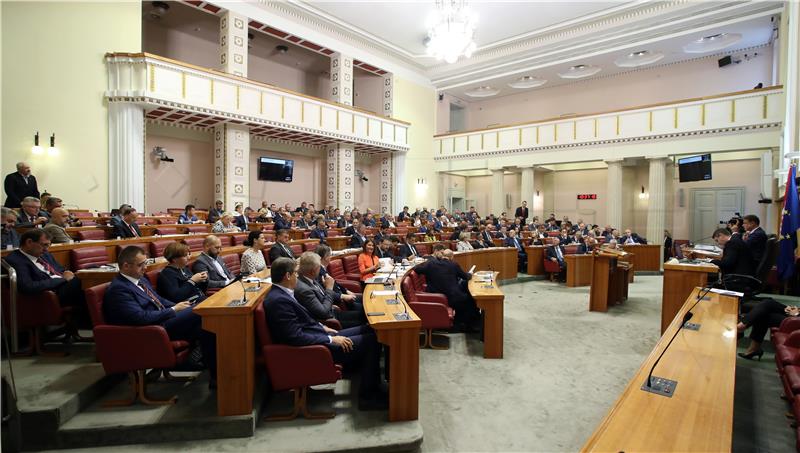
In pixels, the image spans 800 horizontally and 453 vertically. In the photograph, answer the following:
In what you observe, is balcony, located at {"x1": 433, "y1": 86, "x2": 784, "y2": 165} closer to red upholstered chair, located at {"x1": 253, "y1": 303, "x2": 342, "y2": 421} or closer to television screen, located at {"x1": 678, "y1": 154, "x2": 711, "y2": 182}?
television screen, located at {"x1": 678, "y1": 154, "x2": 711, "y2": 182}

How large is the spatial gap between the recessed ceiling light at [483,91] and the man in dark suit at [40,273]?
16.2 metres

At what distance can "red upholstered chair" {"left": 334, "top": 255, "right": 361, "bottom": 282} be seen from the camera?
5598 millimetres

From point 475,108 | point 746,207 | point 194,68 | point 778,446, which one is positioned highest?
point 475,108

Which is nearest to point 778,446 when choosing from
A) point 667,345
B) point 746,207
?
point 667,345

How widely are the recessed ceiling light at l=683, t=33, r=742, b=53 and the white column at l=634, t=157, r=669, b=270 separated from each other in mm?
3782

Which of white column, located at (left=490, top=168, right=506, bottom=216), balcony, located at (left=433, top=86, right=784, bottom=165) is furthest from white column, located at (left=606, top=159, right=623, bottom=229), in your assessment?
white column, located at (left=490, top=168, right=506, bottom=216)

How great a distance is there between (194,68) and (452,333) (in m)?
8.66

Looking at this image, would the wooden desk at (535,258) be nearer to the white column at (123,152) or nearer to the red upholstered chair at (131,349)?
the red upholstered chair at (131,349)

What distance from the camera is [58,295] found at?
11.6 feet

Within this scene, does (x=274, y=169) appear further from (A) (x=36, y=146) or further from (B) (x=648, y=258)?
(B) (x=648, y=258)

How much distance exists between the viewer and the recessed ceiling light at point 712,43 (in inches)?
471

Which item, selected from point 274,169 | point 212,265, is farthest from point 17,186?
point 274,169

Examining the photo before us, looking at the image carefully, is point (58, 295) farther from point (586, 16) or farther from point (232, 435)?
point (586, 16)

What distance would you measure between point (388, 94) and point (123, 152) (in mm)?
9215
